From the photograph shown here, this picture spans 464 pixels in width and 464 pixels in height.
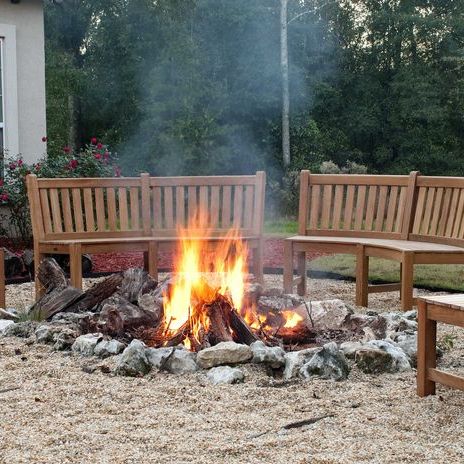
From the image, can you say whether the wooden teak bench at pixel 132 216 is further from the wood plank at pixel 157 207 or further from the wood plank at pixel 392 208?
the wood plank at pixel 392 208

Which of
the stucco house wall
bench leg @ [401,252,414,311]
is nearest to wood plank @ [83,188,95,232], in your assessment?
bench leg @ [401,252,414,311]

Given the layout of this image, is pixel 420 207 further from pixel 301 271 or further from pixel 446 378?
pixel 446 378

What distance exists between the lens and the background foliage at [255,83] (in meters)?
19.5

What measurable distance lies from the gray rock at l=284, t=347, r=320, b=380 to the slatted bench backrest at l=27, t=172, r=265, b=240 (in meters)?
2.76

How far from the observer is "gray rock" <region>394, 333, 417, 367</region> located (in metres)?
4.92

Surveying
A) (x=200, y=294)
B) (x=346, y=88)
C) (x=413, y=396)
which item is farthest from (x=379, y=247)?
(x=346, y=88)

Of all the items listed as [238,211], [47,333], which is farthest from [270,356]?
[238,211]

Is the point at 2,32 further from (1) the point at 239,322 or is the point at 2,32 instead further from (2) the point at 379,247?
(1) the point at 239,322

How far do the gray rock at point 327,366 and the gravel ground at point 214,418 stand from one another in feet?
0.23

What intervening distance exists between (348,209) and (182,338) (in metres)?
2.85

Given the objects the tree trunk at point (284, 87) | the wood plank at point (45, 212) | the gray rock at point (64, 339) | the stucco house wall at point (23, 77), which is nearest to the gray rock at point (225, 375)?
the gray rock at point (64, 339)

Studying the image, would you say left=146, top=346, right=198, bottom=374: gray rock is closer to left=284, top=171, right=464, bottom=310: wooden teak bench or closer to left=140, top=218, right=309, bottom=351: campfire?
left=140, top=218, right=309, bottom=351: campfire

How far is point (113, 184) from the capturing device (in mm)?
7449

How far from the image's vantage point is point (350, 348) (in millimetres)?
4930
